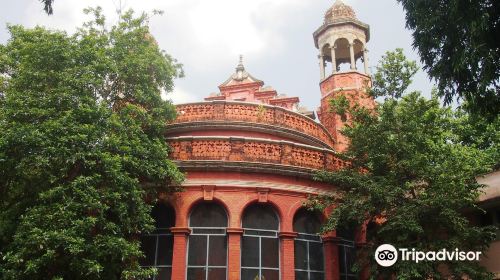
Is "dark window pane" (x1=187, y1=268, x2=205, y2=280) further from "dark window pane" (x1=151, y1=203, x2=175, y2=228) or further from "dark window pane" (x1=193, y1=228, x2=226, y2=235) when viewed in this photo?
"dark window pane" (x1=151, y1=203, x2=175, y2=228)

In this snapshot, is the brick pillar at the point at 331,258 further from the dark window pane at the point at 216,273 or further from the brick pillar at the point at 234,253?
the dark window pane at the point at 216,273

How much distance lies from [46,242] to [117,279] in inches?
107

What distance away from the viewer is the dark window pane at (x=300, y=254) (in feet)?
50.4

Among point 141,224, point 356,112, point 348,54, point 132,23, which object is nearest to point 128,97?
point 132,23

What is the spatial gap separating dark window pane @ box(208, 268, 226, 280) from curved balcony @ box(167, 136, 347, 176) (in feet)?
10.1

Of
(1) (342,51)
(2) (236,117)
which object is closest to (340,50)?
(1) (342,51)

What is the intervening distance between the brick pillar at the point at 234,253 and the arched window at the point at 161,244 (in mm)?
1857

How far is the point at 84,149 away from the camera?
12.2 metres

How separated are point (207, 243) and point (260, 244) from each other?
1.63 metres

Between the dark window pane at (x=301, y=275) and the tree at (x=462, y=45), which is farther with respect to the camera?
the dark window pane at (x=301, y=275)

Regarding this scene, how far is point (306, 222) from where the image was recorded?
16.1 meters

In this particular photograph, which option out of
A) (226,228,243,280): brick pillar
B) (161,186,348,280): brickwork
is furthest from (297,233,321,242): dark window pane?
(226,228,243,280): brick pillar

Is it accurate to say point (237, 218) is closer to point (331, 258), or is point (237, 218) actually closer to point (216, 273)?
point (216, 273)

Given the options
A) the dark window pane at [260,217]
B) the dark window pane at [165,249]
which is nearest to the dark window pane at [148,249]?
the dark window pane at [165,249]
